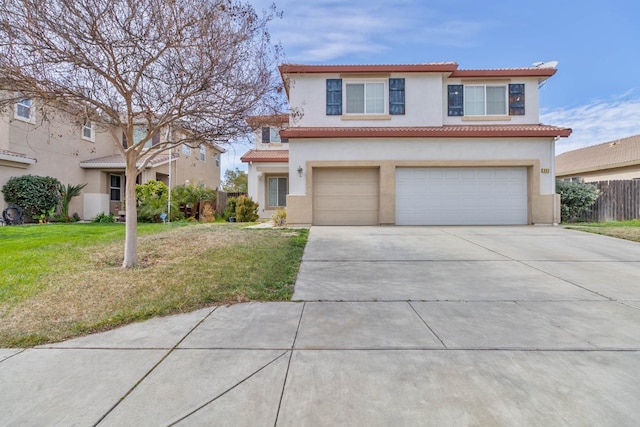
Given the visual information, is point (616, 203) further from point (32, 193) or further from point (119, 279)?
point (32, 193)

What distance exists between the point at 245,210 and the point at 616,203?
55.2 feet

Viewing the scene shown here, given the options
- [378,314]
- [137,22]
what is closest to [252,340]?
[378,314]

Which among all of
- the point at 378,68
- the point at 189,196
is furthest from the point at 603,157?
the point at 189,196

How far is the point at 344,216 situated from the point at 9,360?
11.1 meters

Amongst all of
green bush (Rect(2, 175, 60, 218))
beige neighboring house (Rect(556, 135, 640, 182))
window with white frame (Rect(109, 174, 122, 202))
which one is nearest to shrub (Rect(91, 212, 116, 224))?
green bush (Rect(2, 175, 60, 218))

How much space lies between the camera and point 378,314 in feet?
14.0

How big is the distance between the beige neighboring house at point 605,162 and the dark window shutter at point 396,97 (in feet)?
48.0

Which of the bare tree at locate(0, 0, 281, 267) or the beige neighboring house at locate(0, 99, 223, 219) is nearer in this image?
the bare tree at locate(0, 0, 281, 267)

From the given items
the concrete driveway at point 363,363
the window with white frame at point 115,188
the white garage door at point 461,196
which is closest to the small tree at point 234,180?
the window with white frame at point 115,188

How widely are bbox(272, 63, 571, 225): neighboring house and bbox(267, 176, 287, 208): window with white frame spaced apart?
5.52m

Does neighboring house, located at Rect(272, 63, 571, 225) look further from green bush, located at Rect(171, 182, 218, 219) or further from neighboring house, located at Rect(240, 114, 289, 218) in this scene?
green bush, located at Rect(171, 182, 218, 219)

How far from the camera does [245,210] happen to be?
16.4m

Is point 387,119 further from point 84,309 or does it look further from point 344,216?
point 84,309

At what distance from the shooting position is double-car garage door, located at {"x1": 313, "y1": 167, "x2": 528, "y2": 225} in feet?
43.1
